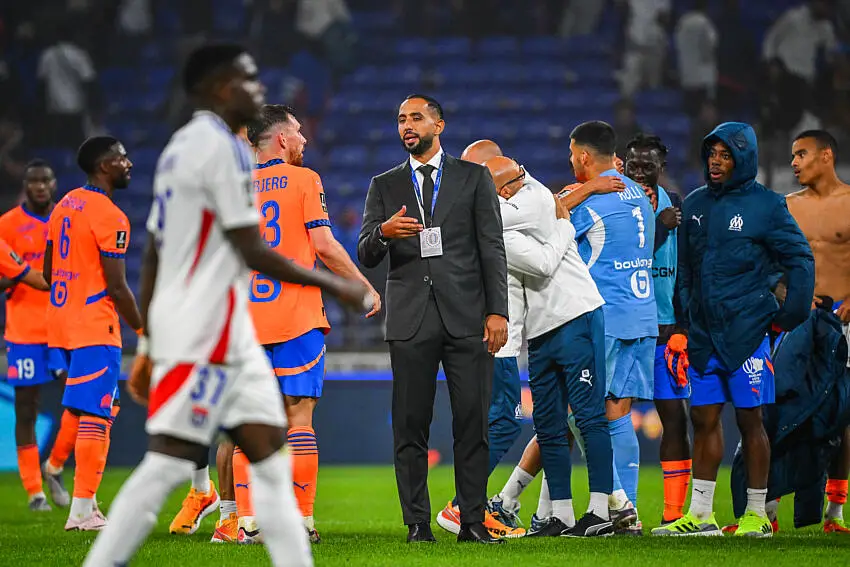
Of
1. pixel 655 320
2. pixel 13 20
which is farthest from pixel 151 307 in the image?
pixel 13 20

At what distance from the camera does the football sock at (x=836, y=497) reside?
25.6 feet

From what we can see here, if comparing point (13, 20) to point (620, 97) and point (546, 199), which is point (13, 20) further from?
point (546, 199)

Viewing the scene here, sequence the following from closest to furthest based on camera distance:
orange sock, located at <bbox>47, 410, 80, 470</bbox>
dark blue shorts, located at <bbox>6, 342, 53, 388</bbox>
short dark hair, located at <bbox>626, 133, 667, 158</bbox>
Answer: short dark hair, located at <bbox>626, 133, 667, 158</bbox> < orange sock, located at <bbox>47, 410, 80, 470</bbox> < dark blue shorts, located at <bbox>6, 342, 53, 388</bbox>

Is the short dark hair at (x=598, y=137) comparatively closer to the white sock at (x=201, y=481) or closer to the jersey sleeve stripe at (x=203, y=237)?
the white sock at (x=201, y=481)

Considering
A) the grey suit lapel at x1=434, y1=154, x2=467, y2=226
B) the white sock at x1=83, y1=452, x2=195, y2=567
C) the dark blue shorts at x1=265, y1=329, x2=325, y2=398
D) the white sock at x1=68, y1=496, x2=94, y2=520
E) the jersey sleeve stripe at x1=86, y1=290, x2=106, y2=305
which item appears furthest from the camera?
the jersey sleeve stripe at x1=86, y1=290, x2=106, y2=305

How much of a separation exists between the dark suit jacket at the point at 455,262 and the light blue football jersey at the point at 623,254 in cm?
118

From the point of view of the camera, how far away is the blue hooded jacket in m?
6.78

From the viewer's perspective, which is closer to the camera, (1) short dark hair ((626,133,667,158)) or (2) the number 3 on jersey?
(2) the number 3 on jersey

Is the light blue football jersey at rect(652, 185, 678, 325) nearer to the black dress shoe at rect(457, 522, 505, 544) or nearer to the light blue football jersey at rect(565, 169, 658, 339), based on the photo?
the light blue football jersey at rect(565, 169, 658, 339)

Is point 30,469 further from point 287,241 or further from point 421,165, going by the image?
point 421,165

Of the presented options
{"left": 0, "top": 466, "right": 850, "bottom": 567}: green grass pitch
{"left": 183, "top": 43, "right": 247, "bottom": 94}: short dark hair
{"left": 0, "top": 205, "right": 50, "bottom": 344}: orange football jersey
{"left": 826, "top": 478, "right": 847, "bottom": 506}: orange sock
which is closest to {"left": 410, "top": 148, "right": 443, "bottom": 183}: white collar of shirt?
{"left": 0, "top": 466, "right": 850, "bottom": 567}: green grass pitch

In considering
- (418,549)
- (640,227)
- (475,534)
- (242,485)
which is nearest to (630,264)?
(640,227)

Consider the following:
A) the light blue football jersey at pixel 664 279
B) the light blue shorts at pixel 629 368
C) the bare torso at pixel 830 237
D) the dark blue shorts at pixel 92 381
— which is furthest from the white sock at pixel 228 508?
the bare torso at pixel 830 237

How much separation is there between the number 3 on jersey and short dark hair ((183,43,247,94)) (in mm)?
2419
